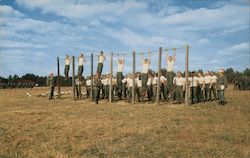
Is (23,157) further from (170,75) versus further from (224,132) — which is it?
(170,75)

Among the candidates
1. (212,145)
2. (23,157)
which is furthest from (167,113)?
(23,157)

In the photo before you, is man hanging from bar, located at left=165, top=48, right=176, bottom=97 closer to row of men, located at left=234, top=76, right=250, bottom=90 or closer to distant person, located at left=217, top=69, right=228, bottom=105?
distant person, located at left=217, top=69, right=228, bottom=105

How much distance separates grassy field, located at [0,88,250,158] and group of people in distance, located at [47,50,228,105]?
2737 millimetres

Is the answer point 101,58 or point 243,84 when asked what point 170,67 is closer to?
point 101,58

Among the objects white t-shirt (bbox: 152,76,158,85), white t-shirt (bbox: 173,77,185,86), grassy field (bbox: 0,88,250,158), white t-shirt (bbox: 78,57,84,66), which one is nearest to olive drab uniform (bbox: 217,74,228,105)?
grassy field (bbox: 0,88,250,158)

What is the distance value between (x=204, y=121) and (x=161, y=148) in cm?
539

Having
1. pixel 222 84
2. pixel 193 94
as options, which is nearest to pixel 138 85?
pixel 193 94

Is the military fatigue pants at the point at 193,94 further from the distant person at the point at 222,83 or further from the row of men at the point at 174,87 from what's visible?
the distant person at the point at 222,83

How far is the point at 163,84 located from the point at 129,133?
11.1 m

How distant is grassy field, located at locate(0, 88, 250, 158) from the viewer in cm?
1122

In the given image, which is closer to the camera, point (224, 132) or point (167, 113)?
point (224, 132)

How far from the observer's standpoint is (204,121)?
16422 mm

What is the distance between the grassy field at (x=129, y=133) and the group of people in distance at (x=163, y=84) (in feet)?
8.98

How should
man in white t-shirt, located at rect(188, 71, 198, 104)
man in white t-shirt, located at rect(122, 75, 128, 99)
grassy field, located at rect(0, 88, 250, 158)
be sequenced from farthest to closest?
man in white t-shirt, located at rect(122, 75, 128, 99), man in white t-shirt, located at rect(188, 71, 198, 104), grassy field, located at rect(0, 88, 250, 158)
